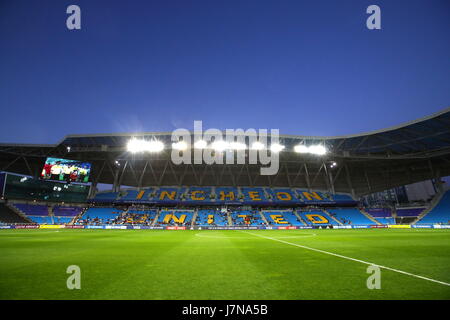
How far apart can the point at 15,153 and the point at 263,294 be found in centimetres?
5674

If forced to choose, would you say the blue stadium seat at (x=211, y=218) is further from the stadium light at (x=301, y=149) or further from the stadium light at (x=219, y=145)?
the stadium light at (x=301, y=149)

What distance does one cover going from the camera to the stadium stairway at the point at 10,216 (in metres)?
37.7

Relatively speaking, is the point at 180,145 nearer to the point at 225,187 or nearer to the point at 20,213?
the point at 225,187

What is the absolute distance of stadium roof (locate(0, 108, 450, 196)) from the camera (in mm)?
41809

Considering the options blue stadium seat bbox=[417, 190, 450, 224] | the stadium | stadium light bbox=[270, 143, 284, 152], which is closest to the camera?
the stadium

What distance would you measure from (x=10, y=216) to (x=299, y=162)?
184 feet

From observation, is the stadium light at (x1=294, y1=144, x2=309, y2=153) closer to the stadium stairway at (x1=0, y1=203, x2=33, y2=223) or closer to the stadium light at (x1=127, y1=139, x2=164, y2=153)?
the stadium light at (x1=127, y1=139, x2=164, y2=153)

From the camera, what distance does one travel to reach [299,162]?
171 feet

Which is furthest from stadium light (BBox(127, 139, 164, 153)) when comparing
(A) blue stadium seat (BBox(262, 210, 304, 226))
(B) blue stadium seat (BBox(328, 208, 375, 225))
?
A: (B) blue stadium seat (BBox(328, 208, 375, 225))

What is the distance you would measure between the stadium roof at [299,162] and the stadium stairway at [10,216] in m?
9.40

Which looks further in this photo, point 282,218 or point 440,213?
point 282,218

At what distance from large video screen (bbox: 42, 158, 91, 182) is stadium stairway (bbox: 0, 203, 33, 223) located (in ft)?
25.9

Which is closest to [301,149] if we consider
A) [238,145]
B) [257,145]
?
[257,145]

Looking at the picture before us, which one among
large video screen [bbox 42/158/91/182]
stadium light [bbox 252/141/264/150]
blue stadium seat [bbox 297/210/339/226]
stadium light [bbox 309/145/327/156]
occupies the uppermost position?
stadium light [bbox 252/141/264/150]
